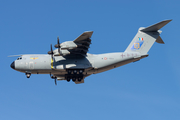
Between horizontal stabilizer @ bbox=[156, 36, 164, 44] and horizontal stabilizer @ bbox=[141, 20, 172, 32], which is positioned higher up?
horizontal stabilizer @ bbox=[141, 20, 172, 32]

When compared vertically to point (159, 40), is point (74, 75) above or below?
below

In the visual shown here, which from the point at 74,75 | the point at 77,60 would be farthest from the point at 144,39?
the point at 74,75

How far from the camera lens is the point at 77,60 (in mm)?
21016

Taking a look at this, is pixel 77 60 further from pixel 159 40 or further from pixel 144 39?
pixel 159 40

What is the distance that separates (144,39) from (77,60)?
5.53 m

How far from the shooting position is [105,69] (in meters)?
21.7

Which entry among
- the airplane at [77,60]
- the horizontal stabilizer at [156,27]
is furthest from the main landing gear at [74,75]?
the horizontal stabilizer at [156,27]

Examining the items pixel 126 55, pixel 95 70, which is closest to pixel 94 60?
pixel 95 70

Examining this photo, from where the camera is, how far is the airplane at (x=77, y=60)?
20.7 metres

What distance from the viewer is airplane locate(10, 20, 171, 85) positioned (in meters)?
20.7

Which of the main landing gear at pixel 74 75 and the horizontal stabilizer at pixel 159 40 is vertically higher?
the horizontal stabilizer at pixel 159 40

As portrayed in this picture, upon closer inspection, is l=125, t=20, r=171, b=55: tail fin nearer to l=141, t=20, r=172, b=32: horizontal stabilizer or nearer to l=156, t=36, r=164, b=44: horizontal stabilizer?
l=141, t=20, r=172, b=32: horizontal stabilizer

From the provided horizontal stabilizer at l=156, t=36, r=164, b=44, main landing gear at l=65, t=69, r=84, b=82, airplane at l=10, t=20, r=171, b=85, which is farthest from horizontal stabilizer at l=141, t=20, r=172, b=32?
main landing gear at l=65, t=69, r=84, b=82

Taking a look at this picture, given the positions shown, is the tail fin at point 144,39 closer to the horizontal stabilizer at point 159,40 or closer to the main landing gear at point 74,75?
the horizontal stabilizer at point 159,40
